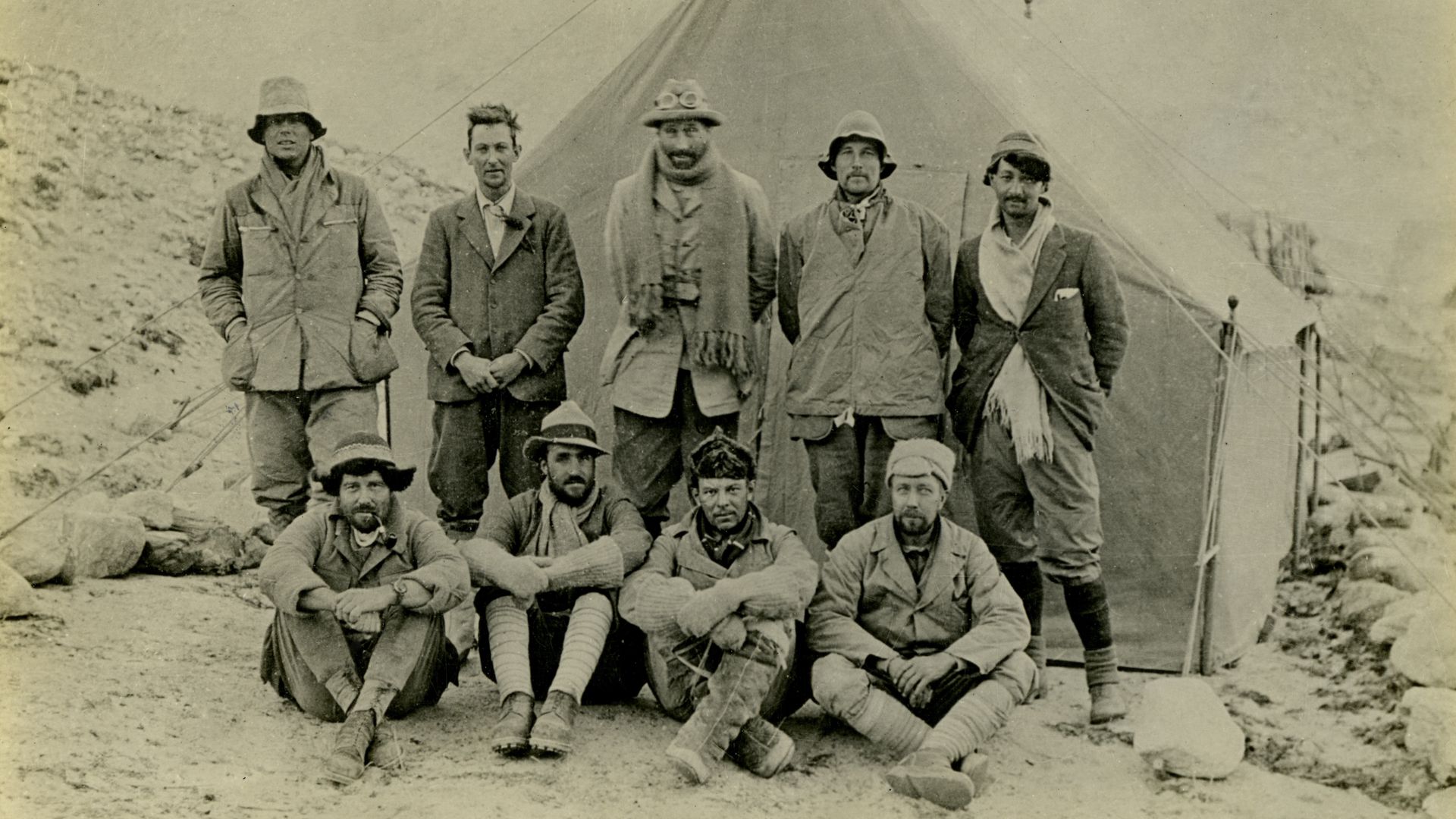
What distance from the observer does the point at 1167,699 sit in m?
3.65

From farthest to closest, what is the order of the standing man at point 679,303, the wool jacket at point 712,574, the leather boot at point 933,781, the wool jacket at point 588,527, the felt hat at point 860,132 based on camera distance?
the standing man at point 679,303 < the felt hat at point 860,132 < the wool jacket at point 588,527 < the wool jacket at point 712,574 < the leather boot at point 933,781

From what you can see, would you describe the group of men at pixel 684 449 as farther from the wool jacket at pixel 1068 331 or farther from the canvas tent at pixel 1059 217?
the canvas tent at pixel 1059 217

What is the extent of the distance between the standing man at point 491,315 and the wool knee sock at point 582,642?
0.65 meters

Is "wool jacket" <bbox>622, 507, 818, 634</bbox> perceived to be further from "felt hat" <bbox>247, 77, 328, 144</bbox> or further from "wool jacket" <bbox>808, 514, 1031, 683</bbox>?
"felt hat" <bbox>247, 77, 328, 144</bbox>

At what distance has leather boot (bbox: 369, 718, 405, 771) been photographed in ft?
11.3

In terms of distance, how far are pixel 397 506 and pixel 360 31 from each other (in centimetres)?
683

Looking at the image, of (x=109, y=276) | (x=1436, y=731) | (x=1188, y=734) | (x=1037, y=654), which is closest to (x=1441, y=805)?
(x=1436, y=731)

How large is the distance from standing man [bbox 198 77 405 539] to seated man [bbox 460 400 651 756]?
66cm

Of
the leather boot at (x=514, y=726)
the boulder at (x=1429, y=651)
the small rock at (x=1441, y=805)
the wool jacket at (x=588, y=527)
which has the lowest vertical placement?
the leather boot at (x=514, y=726)

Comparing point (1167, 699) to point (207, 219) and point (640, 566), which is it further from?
point (207, 219)

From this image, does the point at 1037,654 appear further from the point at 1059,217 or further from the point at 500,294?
the point at 500,294

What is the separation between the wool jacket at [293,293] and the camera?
4156mm

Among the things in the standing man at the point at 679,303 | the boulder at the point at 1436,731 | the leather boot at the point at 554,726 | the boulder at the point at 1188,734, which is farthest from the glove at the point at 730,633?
the boulder at the point at 1436,731

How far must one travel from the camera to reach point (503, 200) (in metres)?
4.30
